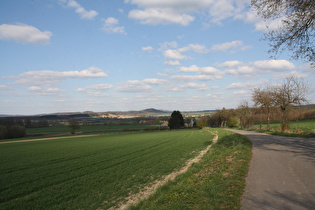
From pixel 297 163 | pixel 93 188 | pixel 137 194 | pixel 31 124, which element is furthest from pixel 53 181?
pixel 31 124

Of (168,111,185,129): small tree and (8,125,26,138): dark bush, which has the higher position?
(168,111,185,129): small tree

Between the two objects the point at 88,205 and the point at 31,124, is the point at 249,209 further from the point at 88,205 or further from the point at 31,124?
the point at 31,124

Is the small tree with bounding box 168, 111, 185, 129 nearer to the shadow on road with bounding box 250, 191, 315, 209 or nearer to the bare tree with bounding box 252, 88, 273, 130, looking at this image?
the bare tree with bounding box 252, 88, 273, 130

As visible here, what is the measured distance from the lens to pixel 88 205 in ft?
24.7

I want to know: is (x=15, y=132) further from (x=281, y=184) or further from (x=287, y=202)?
(x=287, y=202)

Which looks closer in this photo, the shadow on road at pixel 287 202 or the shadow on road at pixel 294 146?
the shadow on road at pixel 287 202

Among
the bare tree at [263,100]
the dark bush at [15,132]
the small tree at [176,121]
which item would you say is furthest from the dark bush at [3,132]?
the bare tree at [263,100]

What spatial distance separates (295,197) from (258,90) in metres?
32.8

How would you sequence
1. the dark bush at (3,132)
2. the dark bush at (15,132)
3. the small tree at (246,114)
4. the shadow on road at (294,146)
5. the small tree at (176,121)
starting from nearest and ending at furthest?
the shadow on road at (294,146), the small tree at (246,114), the dark bush at (3,132), the dark bush at (15,132), the small tree at (176,121)

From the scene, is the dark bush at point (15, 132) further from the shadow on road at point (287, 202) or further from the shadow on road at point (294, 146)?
the shadow on road at point (287, 202)

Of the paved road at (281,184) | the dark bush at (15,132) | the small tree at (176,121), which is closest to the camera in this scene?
the paved road at (281,184)

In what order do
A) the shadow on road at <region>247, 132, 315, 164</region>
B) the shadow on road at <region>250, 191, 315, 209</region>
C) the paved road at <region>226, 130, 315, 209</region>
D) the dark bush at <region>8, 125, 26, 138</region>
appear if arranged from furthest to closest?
the dark bush at <region>8, 125, 26, 138</region>, the shadow on road at <region>247, 132, 315, 164</region>, the paved road at <region>226, 130, 315, 209</region>, the shadow on road at <region>250, 191, 315, 209</region>

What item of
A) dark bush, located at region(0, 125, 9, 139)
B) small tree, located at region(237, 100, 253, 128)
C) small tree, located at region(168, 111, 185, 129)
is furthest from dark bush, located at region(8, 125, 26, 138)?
small tree, located at region(237, 100, 253, 128)

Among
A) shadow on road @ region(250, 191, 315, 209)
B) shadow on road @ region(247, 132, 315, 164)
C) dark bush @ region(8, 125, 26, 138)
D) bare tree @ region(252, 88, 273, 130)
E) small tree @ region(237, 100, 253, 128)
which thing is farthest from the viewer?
dark bush @ region(8, 125, 26, 138)
